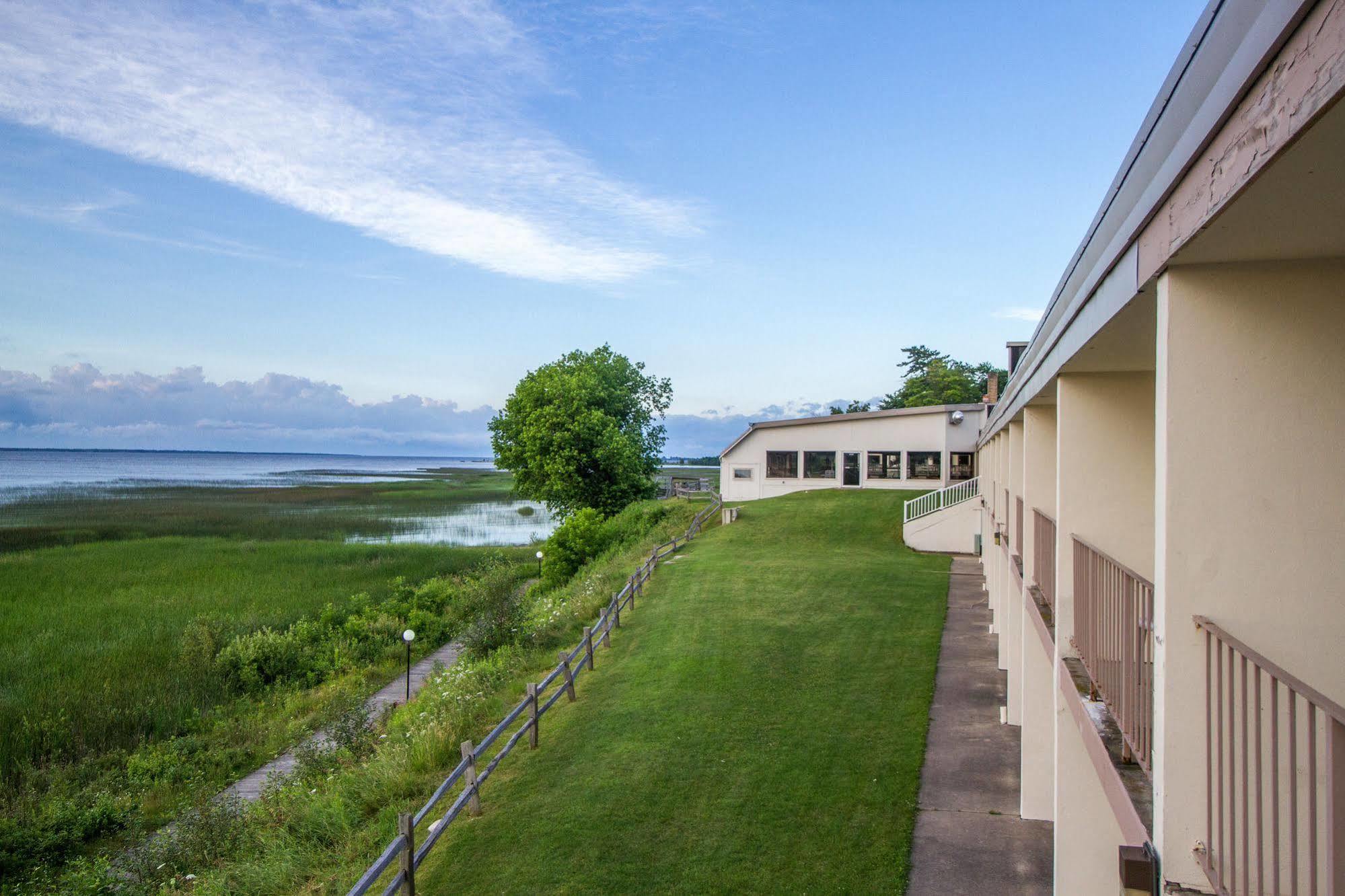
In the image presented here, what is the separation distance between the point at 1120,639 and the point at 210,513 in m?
59.9

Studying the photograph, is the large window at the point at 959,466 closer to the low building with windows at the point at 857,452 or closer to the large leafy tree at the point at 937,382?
the low building with windows at the point at 857,452

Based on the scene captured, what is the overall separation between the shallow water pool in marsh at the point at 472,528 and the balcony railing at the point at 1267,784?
137ft

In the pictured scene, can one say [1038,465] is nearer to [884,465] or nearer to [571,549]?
[571,549]

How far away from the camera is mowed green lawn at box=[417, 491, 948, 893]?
834cm

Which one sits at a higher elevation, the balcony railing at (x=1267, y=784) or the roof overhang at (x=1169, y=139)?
the roof overhang at (x=1169, y=139)

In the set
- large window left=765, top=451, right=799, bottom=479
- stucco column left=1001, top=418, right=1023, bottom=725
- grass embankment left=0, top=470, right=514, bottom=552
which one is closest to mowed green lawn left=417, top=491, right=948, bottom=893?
stucco column left=1001, top=418, right=1023, bottom=725

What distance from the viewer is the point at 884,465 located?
38844mm

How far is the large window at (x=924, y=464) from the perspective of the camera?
37.7 meters

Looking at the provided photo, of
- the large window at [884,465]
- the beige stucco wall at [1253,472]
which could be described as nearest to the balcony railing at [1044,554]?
the beige stucco wall at [1253,472]

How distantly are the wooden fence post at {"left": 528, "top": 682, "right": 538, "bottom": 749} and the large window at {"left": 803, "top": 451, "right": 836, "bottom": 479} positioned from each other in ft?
97.1

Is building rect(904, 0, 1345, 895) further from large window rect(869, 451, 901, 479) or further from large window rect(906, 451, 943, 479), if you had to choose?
large window rect(869, 451, 901, 479)

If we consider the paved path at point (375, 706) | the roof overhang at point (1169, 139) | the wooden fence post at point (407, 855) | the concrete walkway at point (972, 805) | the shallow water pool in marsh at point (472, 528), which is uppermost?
the roof overhang at point (1169, 139)

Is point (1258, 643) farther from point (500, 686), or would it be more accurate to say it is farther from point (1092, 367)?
point (500, 686)

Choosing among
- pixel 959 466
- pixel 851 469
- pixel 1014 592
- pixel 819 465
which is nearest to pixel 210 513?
pixel 819 465
